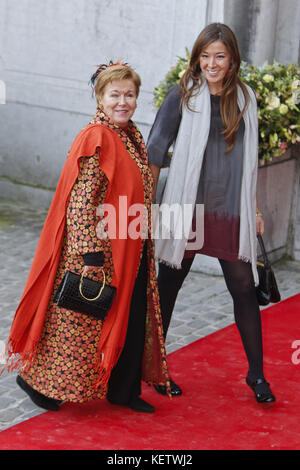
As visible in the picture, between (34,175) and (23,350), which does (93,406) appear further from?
(34,175)

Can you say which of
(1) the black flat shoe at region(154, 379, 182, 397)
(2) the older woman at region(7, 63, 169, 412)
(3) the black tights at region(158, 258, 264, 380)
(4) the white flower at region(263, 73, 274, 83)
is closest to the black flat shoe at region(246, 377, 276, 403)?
(3) the black tights at region(158, 258, 264, 380)

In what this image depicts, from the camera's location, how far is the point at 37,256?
4266 mm

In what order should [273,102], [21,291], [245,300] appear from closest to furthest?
1. [245,300]
2. [21,291]
3. [273,102]

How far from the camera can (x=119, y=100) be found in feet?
13.5

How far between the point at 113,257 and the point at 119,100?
757mm

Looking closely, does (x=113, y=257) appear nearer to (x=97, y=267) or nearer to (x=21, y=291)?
(x=97, y=267)

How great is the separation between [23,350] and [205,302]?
2.51 meters

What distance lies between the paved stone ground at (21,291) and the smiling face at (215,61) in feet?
6.18

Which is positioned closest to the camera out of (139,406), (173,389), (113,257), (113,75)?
(113,75)

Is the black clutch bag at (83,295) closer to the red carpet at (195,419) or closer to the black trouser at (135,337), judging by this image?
the black trouser at (135,337)

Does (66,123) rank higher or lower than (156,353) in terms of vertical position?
higher

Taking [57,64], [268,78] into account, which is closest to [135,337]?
[268,78]
